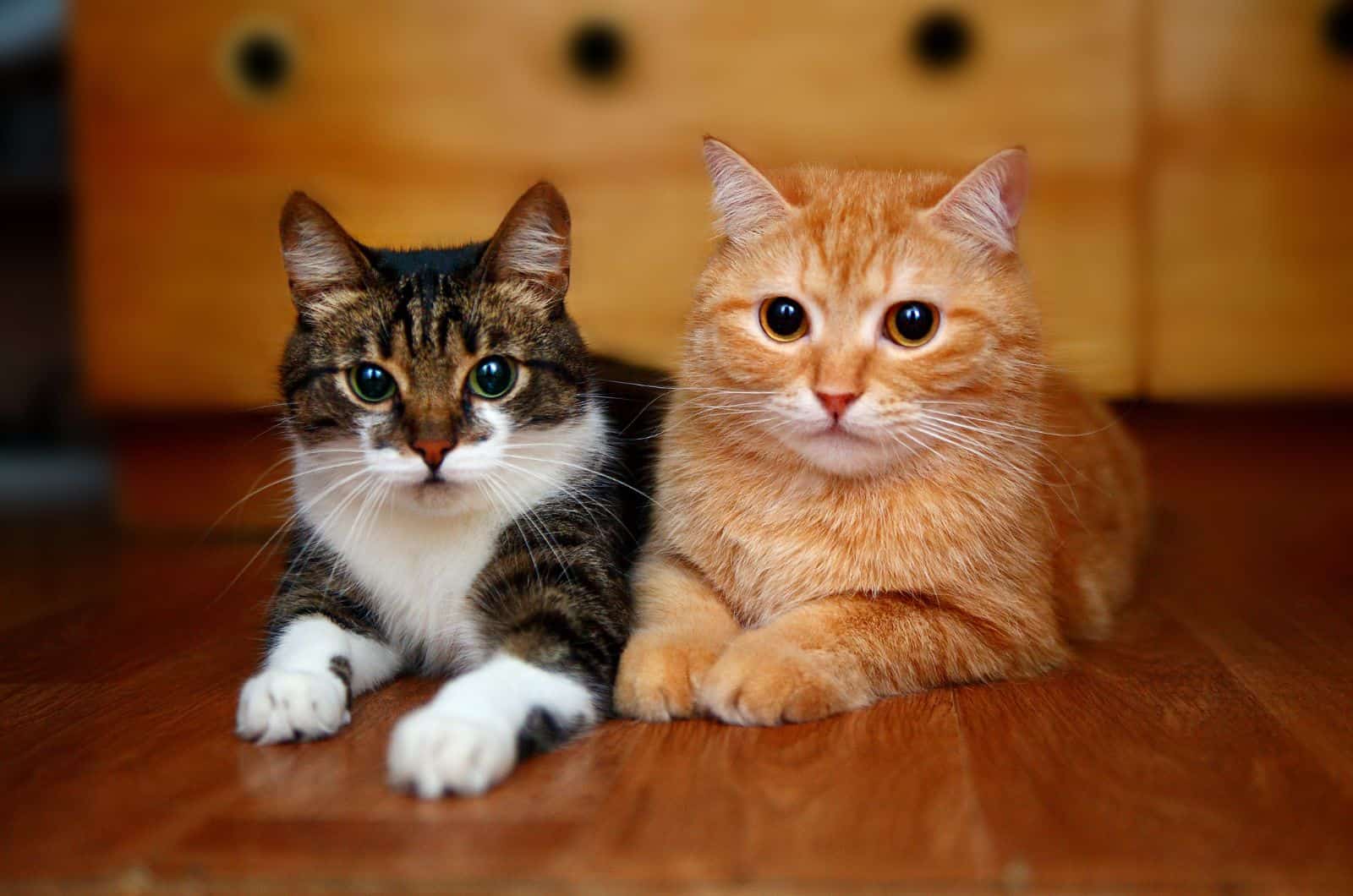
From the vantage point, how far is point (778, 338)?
5.23ft

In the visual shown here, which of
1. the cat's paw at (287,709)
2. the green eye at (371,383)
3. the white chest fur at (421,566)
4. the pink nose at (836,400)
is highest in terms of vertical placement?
the green eye at (371,383)

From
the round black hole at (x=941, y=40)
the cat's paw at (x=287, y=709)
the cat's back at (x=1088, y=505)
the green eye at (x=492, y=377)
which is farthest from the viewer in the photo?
the round black hole at (x=941, y=40)

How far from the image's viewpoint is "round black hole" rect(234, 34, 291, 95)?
2795 mm

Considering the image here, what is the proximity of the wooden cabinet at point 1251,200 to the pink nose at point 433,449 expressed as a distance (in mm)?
2006

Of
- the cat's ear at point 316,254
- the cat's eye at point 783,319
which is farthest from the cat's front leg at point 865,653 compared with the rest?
the cat's ear at point 316,254

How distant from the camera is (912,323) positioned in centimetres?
154

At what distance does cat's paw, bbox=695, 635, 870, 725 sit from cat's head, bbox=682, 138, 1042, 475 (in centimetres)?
29

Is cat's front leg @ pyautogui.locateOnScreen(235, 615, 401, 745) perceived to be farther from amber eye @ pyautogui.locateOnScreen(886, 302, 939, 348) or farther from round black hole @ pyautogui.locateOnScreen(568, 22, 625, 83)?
round black hole @ pyautogui.locateOnScreen(568, 22, 625, 83)

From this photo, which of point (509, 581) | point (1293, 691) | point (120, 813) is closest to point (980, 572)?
point (1293, 691)

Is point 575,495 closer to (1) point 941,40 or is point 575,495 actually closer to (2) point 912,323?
(2) point 912,323

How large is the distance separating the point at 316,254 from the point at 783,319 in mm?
670

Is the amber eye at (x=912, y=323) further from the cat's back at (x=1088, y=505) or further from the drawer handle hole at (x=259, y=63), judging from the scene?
the drawer handle hole at (x=259, y=63)

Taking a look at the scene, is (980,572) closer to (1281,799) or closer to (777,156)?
(1281,799)

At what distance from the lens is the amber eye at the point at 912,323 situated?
5.06 ft
